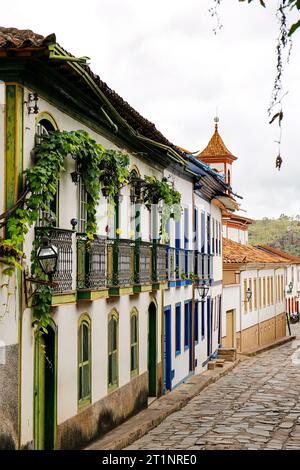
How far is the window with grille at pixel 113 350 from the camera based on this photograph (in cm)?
1452

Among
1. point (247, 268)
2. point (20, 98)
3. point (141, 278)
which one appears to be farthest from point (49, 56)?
point (247, 268)

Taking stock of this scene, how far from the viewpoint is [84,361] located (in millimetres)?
12906

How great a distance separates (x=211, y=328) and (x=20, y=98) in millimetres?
19506

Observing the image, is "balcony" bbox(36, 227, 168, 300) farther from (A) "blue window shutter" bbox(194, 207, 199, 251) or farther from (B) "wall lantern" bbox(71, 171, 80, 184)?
(A) "blue window shutter" bbox(194, 207, 199, 251)

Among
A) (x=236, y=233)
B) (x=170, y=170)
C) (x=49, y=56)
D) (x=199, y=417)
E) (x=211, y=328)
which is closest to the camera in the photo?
(x=49, y=56)

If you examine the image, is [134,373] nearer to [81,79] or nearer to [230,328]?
[81,79]

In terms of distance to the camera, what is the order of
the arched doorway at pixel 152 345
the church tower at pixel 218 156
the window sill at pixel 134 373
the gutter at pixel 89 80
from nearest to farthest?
the gutter at pixel 89 80
the window sill at pixel 134 373
the arched doorway at pixel 152 345
the church tower at pixel 218 156

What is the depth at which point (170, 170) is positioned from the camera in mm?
20812

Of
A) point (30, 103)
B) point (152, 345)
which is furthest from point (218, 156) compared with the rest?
point (30, 103)

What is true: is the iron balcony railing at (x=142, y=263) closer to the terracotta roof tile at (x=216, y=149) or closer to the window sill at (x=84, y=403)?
the window sill at (x=84, y=403)

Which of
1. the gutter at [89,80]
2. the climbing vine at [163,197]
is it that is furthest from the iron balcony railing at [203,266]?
the gutter at [89,80]

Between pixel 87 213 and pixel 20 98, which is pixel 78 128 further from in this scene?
pixel 20 98

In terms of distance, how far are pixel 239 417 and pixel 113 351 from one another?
3.47m

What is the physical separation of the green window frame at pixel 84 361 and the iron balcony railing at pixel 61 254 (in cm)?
148
